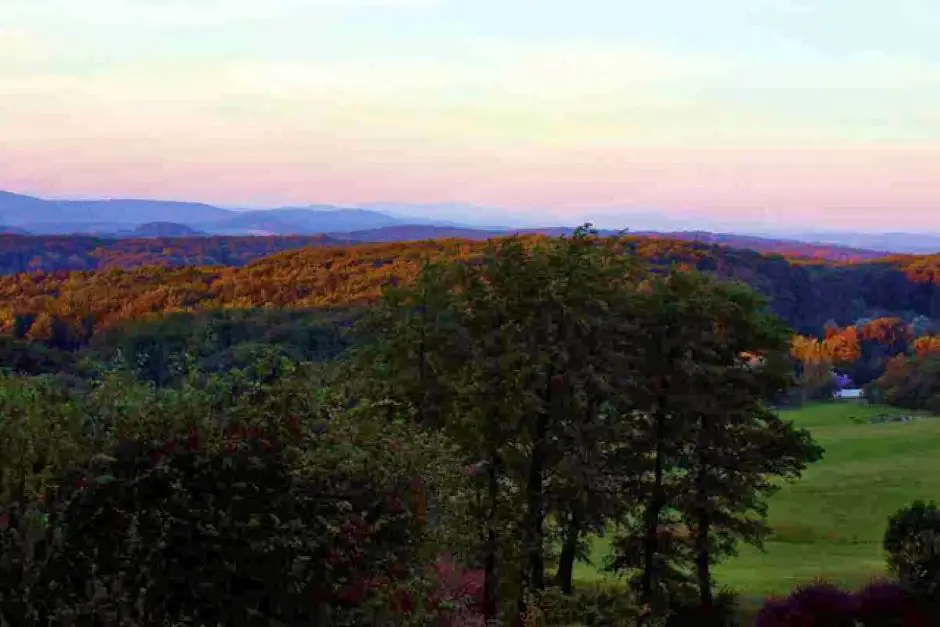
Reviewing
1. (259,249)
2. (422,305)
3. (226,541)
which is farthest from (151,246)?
(226,541)

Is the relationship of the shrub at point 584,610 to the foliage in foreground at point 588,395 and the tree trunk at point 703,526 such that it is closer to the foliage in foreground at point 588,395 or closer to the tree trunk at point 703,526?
the foliage in foreground at point 588,395

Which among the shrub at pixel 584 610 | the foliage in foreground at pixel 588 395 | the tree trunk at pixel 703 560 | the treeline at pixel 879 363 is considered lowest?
the treeline at pixel 879 363

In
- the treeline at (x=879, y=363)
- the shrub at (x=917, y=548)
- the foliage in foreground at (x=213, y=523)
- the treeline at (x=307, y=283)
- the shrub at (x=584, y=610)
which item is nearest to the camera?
the foliage in foreground at (x=213, y=523)

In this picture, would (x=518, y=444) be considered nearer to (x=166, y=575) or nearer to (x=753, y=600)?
(x=753, y=600)

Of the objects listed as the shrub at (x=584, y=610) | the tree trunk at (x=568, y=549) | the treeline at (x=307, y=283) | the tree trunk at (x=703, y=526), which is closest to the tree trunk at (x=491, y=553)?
the tree trunk at (x=568, y=549)

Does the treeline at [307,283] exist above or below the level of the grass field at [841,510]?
above

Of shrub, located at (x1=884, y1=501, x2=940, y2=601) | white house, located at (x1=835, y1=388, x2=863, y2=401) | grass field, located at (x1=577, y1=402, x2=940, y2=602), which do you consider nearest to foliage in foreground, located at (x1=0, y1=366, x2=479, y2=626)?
shrub, located at (x1=884, y1=501, x2=940, y2=601)

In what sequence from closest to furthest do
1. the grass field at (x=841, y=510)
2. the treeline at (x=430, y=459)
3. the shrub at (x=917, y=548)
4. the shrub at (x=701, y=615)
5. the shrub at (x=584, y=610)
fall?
the treeline at (x=430, y=459) < the shrub at (x=584, y=610) < the shrub at (x=917, y=548) < the shrub at (x=701, y=615) < the grass field at (x=841, y=510)
